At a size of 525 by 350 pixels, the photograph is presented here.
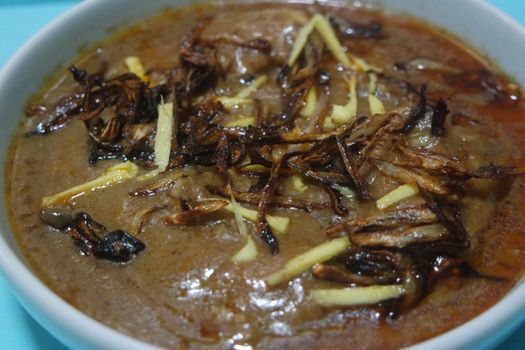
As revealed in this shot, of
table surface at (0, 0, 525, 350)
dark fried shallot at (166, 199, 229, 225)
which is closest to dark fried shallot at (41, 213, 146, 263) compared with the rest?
dark fried shallot at (166, 199, 229, 225)

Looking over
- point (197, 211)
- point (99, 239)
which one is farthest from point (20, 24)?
point (197, 211)

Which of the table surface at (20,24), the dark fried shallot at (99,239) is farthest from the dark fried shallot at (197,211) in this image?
the table surface at (20,24)

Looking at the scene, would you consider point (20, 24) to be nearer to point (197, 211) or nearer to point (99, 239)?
point (99, 239)

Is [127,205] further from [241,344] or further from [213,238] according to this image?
[241,344]

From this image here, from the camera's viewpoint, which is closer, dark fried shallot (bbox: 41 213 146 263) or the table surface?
dark fried shallot (bbox: 41 213 146 263)

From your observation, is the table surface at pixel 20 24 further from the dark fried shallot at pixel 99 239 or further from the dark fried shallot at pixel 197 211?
the dark fried shallot at pixel 197 211

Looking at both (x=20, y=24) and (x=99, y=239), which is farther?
(x=20, y=24)

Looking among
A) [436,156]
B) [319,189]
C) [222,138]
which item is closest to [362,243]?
[319,189]

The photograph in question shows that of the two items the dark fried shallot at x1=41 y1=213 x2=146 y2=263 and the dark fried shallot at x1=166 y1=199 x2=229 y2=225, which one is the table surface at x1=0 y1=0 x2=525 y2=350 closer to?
the dark fried shallot at x1=41 y1=213 x2=146 y2=263

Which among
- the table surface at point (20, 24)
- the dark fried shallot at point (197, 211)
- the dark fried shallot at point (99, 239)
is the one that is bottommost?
the table surface at point (20, 24)

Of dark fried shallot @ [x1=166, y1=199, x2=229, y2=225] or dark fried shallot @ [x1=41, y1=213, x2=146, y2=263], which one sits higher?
dark fried shallot @ [x1=166, y1=199, x2=229, y2=225]

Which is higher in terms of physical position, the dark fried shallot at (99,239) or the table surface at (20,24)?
the dark fried shallot at (99,239)
